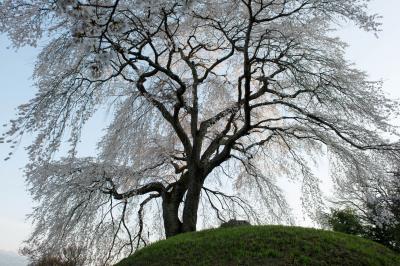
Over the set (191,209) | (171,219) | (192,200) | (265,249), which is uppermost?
(192,200)

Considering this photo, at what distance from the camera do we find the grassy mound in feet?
26.8

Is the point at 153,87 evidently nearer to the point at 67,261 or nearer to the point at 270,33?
the point at 270,33

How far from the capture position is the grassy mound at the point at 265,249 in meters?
8.16

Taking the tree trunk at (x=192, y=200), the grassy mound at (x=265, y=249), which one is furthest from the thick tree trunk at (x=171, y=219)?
the grassy mound at (x=265, y=249)

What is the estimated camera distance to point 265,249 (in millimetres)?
8508

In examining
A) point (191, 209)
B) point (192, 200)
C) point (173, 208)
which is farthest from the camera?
point (173, 208)

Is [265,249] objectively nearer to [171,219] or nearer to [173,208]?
[171,219]

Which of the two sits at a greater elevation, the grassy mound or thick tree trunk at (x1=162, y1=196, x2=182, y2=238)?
thick tree trunk at (x1=162, y1=196, x2=182, y2=238)

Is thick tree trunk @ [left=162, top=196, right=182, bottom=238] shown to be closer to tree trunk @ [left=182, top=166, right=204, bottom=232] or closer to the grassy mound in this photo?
tree trunk @ [left=182, top=166, right=204, bottom=232]

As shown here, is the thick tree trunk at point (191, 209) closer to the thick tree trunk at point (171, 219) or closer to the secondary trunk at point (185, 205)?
the secondary trunk at point (185, 205)

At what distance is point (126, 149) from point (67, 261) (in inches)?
328

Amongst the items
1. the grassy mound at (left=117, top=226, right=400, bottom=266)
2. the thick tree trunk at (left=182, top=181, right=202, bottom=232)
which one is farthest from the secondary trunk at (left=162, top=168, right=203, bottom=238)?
the grassy mound at (left=117, top=226, right=400, bottom=266)

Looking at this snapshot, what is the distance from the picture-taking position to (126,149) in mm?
12828

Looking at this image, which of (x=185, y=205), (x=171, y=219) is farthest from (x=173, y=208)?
(x=185, y=205)
